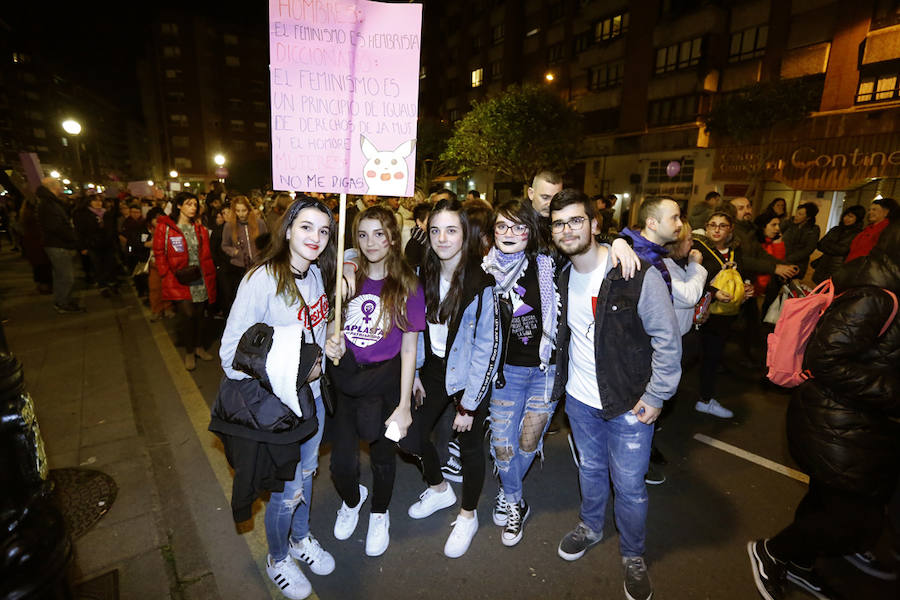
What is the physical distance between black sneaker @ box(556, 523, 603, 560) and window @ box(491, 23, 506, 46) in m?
36.9

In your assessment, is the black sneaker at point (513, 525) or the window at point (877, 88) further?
the window at point (877, 88)

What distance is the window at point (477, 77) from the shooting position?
36.4 m

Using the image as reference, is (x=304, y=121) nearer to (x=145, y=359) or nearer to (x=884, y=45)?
(x=145, y=359)

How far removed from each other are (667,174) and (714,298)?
20.5 m

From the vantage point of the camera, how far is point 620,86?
25.5 m

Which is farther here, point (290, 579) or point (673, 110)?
point (673, 110)

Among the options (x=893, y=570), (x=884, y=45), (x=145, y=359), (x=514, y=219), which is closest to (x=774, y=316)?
(x=514, y=219)

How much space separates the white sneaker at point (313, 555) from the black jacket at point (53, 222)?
8722 millimetres

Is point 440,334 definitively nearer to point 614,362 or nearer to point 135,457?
point 614,362

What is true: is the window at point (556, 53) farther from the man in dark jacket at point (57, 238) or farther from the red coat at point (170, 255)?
the red coat at point (170, 255)

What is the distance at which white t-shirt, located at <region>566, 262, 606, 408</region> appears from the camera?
8.39ft

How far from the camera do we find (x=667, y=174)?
2214 centimetres

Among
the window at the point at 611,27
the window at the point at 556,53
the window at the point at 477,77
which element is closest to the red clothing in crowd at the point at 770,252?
the window at the point at 611,27

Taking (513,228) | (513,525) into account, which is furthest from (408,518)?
(513,228)
